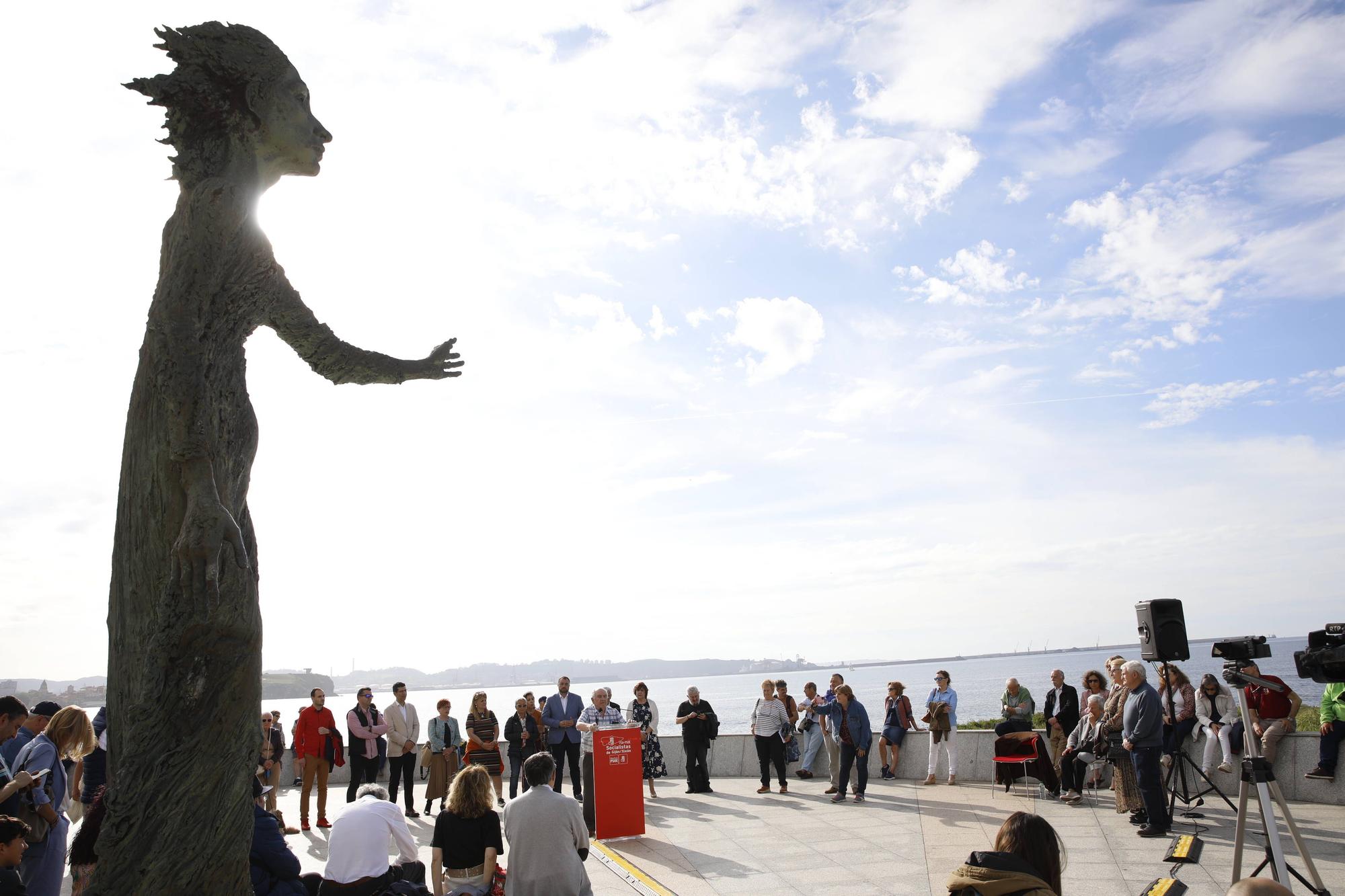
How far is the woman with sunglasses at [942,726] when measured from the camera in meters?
13.2

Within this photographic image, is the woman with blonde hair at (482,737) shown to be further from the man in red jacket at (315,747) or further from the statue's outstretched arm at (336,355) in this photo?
the statue's outstretched arm at (336,355)

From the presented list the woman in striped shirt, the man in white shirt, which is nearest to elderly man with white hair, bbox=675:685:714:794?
the woman in striped shirt

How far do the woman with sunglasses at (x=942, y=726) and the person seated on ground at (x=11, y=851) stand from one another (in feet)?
35.5

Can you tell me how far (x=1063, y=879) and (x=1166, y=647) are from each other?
7.35ft

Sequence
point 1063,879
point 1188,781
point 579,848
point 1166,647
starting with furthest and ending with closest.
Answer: point 1188,781 → point 1166,647 → point 1063,879 → point 579,848

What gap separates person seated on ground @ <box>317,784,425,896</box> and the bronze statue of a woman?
3103mm

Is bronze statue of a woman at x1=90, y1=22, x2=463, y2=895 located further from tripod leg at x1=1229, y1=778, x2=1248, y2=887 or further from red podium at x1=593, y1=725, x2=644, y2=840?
red podium at x1=593, y1=725, x2=644, y2=840

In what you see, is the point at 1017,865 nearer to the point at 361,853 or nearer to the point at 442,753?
the point at 361,853

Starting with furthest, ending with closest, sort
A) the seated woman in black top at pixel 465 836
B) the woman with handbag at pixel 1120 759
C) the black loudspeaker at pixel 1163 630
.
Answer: the woman with handbag at pixel 1120 759 → the black loudspeaker at pixel 1163 630 → the seated woman in black top at pixel 465 836

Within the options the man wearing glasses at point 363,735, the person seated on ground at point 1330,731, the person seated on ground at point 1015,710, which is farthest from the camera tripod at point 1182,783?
the man wearing glasses at point 363,735

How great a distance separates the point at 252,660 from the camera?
109 inches

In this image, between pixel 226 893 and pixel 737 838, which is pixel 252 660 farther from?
pixel 737 838

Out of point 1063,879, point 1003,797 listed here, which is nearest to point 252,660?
point 1063,879

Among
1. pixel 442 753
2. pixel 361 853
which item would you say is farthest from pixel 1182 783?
pixel 361 853
